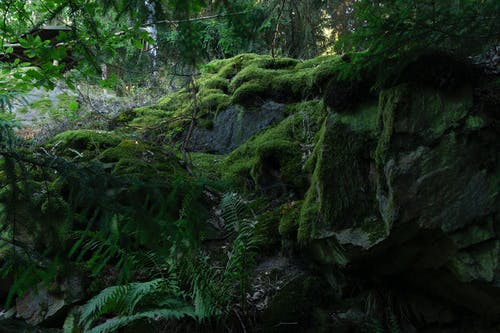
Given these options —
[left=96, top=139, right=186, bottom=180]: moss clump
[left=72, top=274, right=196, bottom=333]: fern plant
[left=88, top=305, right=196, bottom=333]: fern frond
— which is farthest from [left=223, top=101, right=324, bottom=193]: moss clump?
[left=88, top=305, right=196, bottom=333]: fern frond

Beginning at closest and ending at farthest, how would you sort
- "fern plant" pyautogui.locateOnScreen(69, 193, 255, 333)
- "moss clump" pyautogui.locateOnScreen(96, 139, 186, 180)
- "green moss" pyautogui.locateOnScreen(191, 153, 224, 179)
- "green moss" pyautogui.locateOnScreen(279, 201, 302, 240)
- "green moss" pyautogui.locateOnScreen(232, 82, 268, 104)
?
"fern plant" pyautogui.locateOnScreen(69, 193, 255, 333), "green moss" pyautogui.locateOnScreen(279, 201, 302, 240), "moss clump" pyautogui.locateOnScreen(96, 139, 186, 180), "green moss" pyautogui.locateOnScreen(191, 153, 224, 179), "green moss" pyautogui.locateOnScreen(232, 82, 268, 104)

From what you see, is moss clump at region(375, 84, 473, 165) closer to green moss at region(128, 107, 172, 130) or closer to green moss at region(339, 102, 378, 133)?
green moss at region(339, 102, 378, 133)

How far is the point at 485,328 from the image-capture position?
9.27 ft

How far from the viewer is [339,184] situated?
3189 mm

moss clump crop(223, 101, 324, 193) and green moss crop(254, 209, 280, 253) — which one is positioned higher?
moss clump crop(223, 101, 324, 193)

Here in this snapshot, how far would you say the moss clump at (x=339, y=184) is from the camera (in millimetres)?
3141

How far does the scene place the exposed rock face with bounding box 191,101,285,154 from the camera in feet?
19.8

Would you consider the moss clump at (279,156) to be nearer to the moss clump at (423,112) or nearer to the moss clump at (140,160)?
the moss clump at (140,160)

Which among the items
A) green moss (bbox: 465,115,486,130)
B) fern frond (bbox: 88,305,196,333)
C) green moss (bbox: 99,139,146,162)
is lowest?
fern frond (bbox: 88,305,196,333)

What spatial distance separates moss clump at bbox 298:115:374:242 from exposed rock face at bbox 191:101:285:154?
8.57 feet

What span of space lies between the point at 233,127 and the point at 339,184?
3.54 m

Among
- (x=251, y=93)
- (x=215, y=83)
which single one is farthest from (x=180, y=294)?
(x=215, y=83)

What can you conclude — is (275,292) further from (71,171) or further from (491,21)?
(491,21)

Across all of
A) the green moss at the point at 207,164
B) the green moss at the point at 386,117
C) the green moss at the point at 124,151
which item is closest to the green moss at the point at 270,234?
the green moss at the point at 386,117
